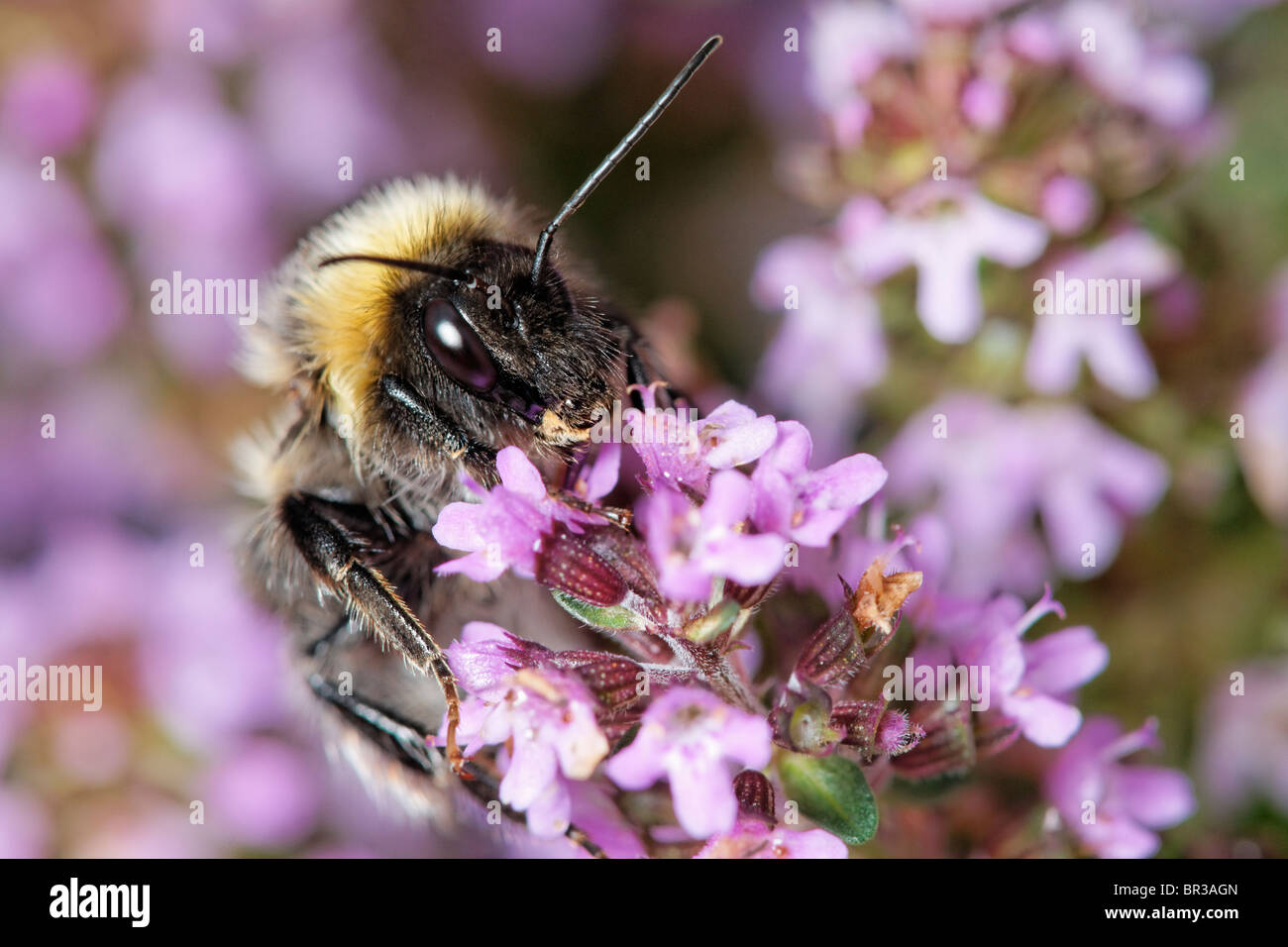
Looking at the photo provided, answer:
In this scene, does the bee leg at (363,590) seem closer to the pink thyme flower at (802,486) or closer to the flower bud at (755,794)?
the flower bud at (755,794)

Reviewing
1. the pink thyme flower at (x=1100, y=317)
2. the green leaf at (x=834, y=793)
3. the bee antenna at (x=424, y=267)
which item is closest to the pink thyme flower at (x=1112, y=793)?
the green leaf at (x=834, y=793)

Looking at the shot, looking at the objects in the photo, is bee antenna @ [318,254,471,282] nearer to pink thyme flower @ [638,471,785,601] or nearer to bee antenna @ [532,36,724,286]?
bee antenna @ [532,36,724,286]

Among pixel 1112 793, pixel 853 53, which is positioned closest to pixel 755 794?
pixel 1112 793

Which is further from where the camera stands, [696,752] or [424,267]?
[424,267]

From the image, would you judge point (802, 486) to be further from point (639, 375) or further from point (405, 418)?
point (405, 418)
